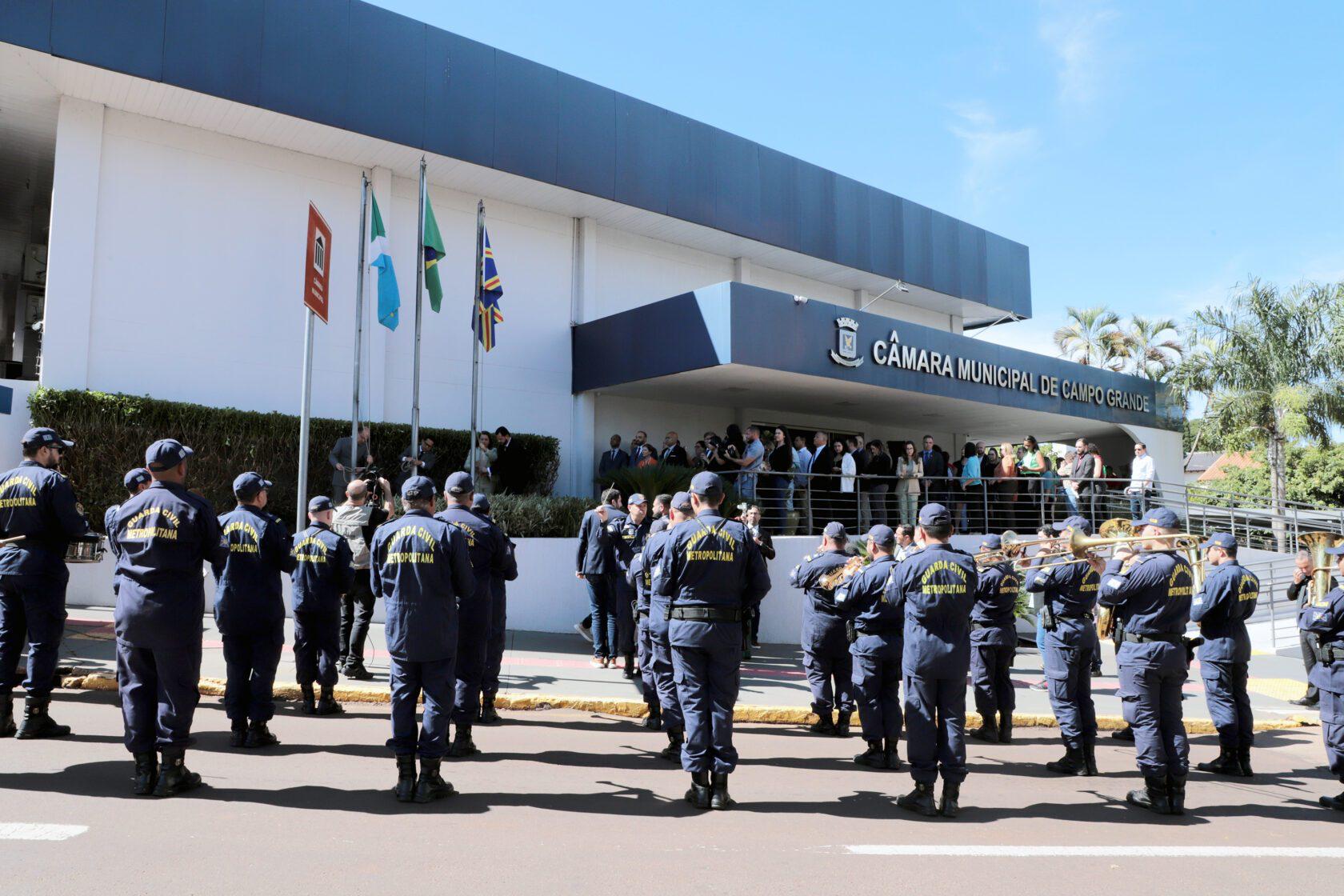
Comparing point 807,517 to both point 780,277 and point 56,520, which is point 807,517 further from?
point 56,520

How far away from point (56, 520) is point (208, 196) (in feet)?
31.5

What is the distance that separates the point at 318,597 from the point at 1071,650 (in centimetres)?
608

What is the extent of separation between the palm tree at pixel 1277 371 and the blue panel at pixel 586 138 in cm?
1862

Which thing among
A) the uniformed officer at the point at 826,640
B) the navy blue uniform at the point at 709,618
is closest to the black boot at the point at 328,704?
the navy blue uniform at the point at 709,618

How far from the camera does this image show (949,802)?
5477mm

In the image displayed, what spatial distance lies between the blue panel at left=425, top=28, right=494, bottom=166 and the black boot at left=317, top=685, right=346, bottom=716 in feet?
34.4

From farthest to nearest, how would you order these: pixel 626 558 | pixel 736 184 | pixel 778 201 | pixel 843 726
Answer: pixel 778 201, pixel 736 184, pixel 626 558, pixel 843 726

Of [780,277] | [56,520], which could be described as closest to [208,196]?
[56,520]

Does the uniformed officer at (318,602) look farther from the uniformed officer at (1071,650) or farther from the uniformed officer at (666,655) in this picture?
the uniformed officer at (1071,650)

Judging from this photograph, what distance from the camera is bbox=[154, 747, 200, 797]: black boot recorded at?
504 cm

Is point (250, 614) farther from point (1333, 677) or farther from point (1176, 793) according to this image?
point (1333, 677)

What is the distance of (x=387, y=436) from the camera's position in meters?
14.8

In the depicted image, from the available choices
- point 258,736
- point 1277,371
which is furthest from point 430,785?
point 1277,371

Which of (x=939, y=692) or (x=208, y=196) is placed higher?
(x=208, y=196)
